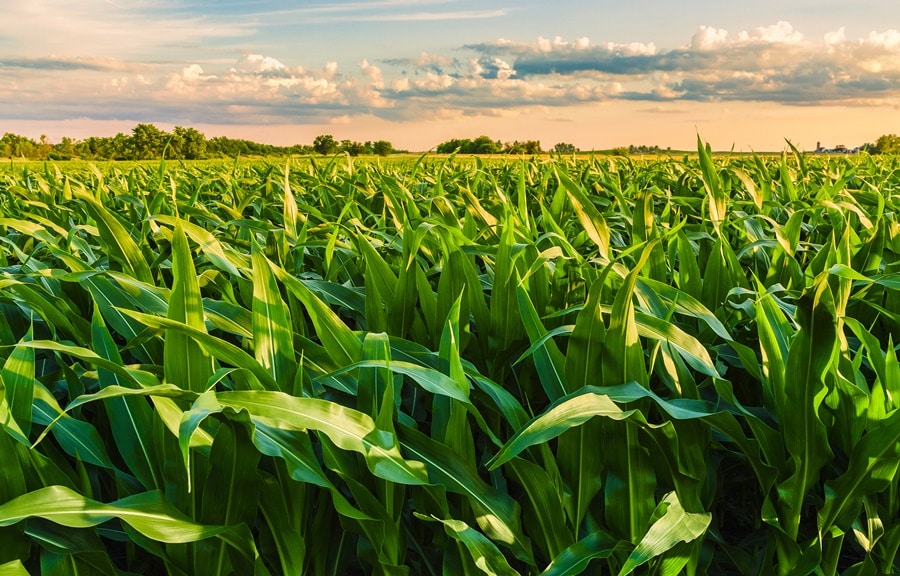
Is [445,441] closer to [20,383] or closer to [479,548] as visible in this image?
[479,548]

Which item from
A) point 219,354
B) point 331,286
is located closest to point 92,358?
point 219,354

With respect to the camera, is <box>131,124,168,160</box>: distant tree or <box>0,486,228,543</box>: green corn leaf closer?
<box>0,486,228,543</box>: green corn leaf

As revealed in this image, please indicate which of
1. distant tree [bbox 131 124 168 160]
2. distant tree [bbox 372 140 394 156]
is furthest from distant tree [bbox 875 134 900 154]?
distant tree [bbox 131 124 168 160]

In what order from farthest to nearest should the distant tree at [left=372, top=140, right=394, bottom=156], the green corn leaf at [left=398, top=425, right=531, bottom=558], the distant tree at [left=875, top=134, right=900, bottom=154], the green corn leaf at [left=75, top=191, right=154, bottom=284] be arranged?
the distant tree at [left=875, top=134, right=900, bottom=154]
the distant tree at [left=372, top=140, right=394, bottom=156]
the green corn leaf at [left=75, top=191, right=154, bottom=284]
the green corn leaf at [left=398, top=425, right=531, bottom=558]

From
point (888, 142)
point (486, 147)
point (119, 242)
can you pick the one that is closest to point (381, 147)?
point (486, 147)

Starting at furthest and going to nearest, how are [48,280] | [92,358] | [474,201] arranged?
1. [474,201]
2. [48,280]
3. [92,358]

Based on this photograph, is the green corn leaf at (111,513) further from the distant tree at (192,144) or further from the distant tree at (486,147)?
the distant tree at (192,144)

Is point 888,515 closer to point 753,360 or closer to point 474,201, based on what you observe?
point 753,360

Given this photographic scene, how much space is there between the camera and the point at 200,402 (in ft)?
2.59

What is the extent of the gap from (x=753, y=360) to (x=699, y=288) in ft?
1.40

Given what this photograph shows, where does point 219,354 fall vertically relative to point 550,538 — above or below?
above

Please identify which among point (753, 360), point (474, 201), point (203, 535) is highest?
point (474, 201)

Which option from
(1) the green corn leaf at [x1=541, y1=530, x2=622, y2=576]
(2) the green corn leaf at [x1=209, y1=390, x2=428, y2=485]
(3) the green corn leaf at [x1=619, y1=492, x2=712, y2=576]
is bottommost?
(1) the green corn leaf at [x1=541, y1=530, x2=622, y2=576]

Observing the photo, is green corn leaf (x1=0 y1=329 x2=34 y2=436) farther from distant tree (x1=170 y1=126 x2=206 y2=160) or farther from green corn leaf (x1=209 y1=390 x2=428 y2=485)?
distant tree (x1=170 y1=126 x2=206 y2=160)
